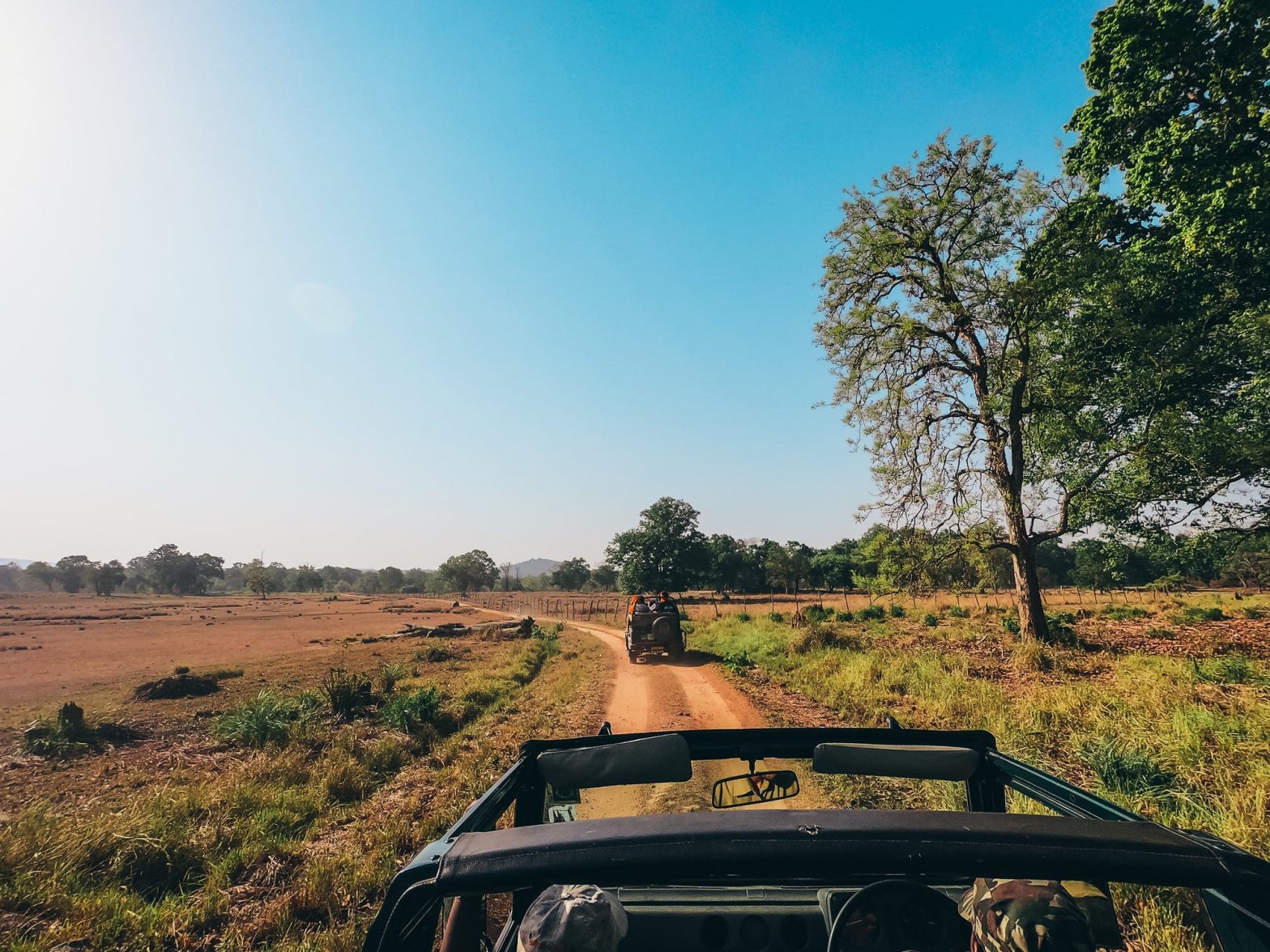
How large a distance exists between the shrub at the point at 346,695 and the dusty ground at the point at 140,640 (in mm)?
7767

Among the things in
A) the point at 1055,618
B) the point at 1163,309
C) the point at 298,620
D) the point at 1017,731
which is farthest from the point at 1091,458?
the point at 298,620

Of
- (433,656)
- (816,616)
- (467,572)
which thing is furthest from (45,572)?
(816,616)

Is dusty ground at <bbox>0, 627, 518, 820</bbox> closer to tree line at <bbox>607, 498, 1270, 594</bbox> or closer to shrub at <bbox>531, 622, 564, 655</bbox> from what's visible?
shrub at <bbox>531, 622, 564, 655</bbox>

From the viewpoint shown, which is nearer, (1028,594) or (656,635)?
(1028,594)

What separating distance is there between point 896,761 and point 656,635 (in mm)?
18093

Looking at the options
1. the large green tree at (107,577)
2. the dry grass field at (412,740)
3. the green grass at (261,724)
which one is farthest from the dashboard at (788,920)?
the large green tree at (107,577)

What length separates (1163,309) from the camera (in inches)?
521

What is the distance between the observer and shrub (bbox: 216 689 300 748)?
36.1 ft

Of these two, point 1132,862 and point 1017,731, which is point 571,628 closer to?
point 1017,731

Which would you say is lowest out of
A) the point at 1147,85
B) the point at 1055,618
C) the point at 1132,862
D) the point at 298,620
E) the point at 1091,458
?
the point at 298,620

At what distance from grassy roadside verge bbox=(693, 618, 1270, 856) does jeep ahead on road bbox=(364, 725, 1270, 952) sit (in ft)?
15.1

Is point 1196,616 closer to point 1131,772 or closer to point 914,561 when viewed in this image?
point 914,561

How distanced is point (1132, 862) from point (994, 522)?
1598cm

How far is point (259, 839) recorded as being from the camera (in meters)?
6.64
